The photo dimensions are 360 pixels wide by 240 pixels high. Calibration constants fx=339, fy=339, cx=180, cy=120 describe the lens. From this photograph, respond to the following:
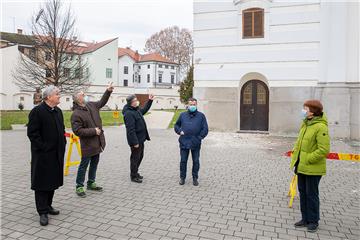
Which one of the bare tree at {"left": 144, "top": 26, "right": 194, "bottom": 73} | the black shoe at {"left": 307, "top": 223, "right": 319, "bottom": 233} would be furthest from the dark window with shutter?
the bare tree at {"left": 144, "top": 26, "right": 194, "bottom": 73}

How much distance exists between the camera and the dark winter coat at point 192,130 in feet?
23.1

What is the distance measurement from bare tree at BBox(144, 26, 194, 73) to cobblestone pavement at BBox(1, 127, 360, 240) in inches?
2106

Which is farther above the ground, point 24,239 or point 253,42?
point 253,42

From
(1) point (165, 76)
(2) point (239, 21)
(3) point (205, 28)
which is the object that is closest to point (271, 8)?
(2) point (239, 21)

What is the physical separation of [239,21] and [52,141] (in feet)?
44.6

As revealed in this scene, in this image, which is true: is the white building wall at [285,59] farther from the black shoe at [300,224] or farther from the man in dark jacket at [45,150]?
the man in dark jacket at [45,150]

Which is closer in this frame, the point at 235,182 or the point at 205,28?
the point at 235,182

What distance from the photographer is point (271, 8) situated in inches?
631

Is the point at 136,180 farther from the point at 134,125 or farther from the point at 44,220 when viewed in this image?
the point at 44,220

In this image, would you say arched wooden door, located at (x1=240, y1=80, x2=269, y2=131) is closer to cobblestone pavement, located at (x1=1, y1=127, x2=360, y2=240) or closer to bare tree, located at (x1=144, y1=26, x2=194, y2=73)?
cobblestone pavement, located at (x1=1, y1=127, x2=360, y2=240)

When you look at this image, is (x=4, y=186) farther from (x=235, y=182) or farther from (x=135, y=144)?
(x=235, y=182)

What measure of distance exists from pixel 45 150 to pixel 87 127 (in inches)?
51.9

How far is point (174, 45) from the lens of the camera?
210 ft

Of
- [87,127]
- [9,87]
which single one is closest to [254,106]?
[87,127]
